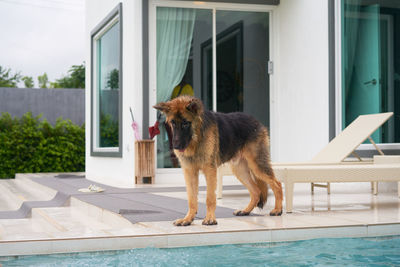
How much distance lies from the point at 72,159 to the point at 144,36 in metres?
5.62

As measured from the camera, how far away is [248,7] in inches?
359

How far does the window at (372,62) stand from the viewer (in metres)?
7.59

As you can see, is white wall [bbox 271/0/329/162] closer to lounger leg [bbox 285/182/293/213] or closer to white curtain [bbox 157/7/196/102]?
white curtain [bbox 157/7/196/102]

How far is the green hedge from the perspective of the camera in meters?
12.4

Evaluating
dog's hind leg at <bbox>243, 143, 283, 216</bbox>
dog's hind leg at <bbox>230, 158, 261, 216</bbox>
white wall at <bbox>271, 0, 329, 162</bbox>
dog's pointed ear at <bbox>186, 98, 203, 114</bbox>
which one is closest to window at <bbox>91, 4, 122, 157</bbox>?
white wall at <bbox>271, 0, 329, 162</bbox>

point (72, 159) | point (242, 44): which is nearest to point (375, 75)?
point (242, 44)

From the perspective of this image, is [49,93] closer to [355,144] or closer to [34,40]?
[355,144]

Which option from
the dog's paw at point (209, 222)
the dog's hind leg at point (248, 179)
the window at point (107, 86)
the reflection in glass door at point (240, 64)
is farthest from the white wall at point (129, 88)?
the dog's paw at point (209, 222)

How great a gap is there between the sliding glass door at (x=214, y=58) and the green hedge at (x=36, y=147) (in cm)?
512

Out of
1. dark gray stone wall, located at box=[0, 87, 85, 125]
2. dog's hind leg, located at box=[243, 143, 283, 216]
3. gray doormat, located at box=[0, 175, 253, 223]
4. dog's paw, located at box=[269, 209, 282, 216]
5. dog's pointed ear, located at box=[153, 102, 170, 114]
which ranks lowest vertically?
gray doormat, located at box=[0, 175, 253, 223]

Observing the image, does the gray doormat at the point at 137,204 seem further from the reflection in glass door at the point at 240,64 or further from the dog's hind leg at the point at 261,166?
the reflection in glass door at the point at 240,64

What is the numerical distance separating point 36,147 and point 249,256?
404 inches

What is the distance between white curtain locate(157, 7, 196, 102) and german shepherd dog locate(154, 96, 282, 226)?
4.28 m

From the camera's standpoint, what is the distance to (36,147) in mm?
12641
